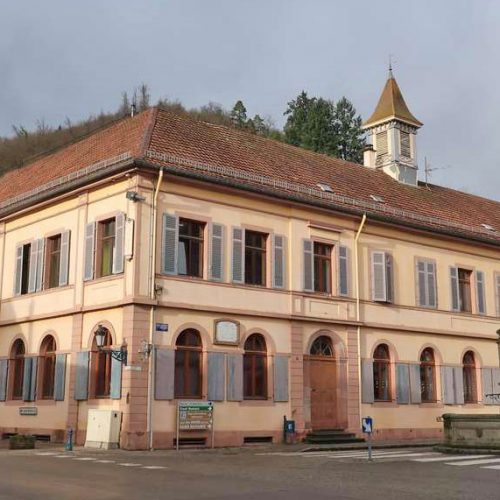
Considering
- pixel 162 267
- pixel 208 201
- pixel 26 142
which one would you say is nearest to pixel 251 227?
pixel 208 201

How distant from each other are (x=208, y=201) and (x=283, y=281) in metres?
3.69

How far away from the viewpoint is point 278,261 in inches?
990

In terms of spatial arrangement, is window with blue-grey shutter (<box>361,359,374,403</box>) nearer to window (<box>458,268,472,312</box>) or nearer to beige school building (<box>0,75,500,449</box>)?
beige school building (<box>0,75,500,449</box>)

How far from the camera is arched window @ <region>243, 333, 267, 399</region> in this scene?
2389 centimetres

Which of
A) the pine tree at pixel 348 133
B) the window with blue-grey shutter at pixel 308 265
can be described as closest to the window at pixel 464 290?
the window with blue-grey shutter at pixel 308 265

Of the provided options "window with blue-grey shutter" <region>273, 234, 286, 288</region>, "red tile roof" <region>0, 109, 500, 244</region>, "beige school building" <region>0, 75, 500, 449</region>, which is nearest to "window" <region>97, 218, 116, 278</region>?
"beige school building" <region>0, 75, 500, 449</region>

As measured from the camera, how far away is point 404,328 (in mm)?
28391

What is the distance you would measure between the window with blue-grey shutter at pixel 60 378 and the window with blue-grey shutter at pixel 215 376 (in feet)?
15.2

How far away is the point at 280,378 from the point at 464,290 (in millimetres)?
11027

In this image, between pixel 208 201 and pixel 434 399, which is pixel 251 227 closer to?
pixel 208 201

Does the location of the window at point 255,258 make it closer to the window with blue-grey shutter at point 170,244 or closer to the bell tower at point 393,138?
the window with blue-grey shutter at point 170,244

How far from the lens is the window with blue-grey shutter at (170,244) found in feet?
73.9

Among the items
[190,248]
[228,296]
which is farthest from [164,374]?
[190,248]

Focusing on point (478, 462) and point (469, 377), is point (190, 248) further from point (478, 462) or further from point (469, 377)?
point (469, 377)
